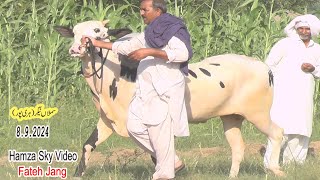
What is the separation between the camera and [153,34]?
749 cm

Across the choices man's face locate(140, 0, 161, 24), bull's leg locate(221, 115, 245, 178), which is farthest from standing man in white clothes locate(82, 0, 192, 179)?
bull's leg locate(221, 115, 245, 178)

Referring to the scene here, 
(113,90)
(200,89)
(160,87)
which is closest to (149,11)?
(160,87)

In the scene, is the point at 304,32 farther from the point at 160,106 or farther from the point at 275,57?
the point at 160,106

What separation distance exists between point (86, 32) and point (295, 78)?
2.94 m

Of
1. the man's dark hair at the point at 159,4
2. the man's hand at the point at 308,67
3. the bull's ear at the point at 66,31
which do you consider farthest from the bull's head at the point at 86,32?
the man's hand at the point at 308,67

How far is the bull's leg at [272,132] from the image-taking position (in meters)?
8.96

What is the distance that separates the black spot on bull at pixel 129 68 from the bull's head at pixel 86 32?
25 centimetres

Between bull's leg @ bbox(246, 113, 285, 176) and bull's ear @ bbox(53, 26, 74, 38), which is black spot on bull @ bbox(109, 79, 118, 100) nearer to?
bull's ear @ bbox(53, 26, 74, 38)

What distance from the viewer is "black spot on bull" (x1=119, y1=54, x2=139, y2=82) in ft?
27.7

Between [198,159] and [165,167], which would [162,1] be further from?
[198,159]

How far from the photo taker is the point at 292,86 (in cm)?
1005

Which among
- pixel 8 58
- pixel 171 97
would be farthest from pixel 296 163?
pixel 8 58

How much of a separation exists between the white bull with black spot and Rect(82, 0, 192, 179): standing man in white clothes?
764mm

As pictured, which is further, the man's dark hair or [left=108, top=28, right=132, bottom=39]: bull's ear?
[left=108, top=28, right=132, bottom=39]: bull's ear
